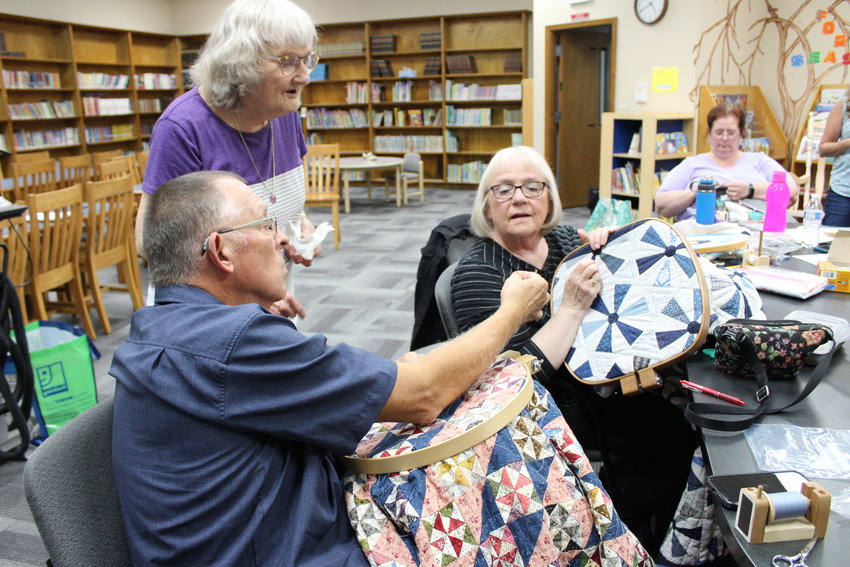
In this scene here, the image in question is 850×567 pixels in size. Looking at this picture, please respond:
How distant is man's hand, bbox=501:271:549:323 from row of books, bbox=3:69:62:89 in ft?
27.5

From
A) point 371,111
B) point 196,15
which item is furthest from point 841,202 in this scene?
point 196,15

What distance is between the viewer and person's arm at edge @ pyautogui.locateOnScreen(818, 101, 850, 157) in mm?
3559

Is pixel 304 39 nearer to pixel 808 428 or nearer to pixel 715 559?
pixel 808 428

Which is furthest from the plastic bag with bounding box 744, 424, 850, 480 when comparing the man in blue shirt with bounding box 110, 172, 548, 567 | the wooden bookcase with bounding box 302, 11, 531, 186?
the wooden bookcase with bounding box 302, 11, 531, 186

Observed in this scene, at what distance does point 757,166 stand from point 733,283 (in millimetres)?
2143

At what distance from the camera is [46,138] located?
8.33m

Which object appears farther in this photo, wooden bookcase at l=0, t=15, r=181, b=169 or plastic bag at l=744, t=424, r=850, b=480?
wooden bookcase at l=0, t=15, r=181, b=169

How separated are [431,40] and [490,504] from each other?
31.8 feet

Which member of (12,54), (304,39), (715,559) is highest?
(12,54)

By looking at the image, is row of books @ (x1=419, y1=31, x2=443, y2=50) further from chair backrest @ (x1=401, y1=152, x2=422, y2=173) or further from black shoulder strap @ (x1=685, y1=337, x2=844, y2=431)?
black shoulder strap @ (x1=685, y1=337, x2=844, y2=431)

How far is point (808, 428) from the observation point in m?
1.11

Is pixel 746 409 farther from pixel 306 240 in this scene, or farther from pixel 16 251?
pixel 16 251

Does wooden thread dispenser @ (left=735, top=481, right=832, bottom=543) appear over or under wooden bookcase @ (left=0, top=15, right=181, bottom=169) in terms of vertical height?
under

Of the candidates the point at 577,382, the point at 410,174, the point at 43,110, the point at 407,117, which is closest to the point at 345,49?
the point at 407,117
